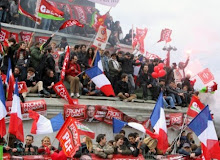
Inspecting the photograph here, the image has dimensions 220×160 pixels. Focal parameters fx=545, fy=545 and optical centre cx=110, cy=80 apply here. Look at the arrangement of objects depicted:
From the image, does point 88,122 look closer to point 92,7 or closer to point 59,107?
point 59,107

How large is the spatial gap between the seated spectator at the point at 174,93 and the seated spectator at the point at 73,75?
438cm

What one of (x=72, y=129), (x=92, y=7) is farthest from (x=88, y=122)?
(x=92, y=7)

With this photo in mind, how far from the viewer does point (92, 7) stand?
29.1 meters

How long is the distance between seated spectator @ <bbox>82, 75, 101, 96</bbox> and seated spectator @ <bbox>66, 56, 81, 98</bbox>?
71 cm

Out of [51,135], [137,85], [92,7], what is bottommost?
[51,135]

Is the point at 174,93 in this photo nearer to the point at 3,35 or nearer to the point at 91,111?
the point at 91,111

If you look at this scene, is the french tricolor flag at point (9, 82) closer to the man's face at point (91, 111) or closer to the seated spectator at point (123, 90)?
the man's face at point (91, 111)

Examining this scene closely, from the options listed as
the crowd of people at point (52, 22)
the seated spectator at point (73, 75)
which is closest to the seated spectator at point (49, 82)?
the seated spectator at point (73, 75)

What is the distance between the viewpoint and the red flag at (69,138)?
38.3 feet

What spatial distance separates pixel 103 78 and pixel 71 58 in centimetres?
120

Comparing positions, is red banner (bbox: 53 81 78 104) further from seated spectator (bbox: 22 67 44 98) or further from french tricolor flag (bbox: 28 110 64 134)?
french tricolor flag (bbox: 28 110 64 134)

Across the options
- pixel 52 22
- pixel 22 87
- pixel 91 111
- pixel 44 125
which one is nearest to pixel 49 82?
pixel 22 87

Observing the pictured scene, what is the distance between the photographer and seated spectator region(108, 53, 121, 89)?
18342 mm

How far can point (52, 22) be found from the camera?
25375 millimetres
